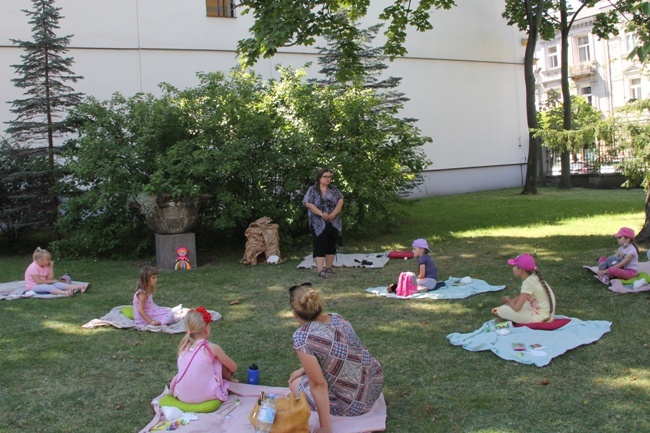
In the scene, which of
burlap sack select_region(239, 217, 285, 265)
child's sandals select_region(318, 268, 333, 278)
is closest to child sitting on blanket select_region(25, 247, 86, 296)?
burlap sack select_region(239, 217, 285, 265)

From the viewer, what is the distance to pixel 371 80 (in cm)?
1881

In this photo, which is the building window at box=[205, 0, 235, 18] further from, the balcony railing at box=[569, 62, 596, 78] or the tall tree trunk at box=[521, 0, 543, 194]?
the balcony railing at box=[569, 62, 596, 78]

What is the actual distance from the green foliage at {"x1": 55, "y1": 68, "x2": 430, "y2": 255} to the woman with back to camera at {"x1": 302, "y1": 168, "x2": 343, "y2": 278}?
1612mm

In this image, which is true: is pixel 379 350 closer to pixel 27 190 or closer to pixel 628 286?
pixel 628 286

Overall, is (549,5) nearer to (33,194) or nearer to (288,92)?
(288,92)

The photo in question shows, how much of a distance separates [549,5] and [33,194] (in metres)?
17.2

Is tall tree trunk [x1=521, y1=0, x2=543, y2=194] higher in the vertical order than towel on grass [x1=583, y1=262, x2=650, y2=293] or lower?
higher

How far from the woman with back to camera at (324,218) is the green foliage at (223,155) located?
5.29ft

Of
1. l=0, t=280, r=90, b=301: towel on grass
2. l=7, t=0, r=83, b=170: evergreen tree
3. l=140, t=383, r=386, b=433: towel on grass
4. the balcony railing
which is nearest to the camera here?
l=140, t=383, r=386, b=433: towel on grass

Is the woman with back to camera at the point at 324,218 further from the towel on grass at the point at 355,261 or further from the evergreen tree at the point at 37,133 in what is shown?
the evergreen tree at the point at 37,133

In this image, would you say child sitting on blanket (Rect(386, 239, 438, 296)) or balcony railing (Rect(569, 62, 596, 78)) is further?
balcony railing (Rect(569, 62, 596, 78))

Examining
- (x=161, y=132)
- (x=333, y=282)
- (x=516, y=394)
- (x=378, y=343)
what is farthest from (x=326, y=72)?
(x=516, y=394)

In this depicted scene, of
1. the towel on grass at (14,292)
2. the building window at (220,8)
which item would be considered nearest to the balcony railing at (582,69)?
the building window at (220,8)

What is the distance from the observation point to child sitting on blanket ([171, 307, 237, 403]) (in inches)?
177
